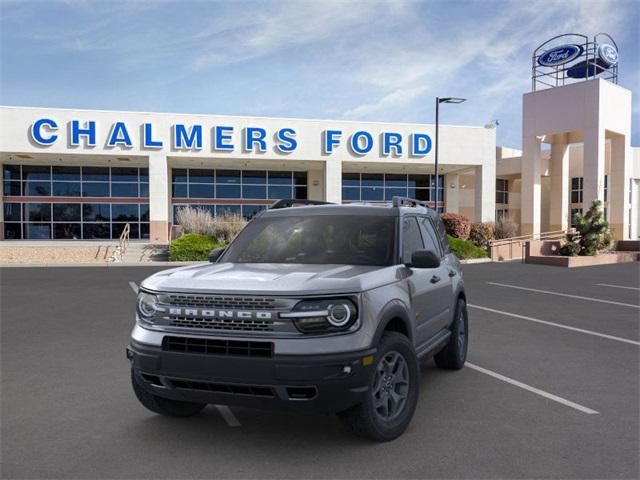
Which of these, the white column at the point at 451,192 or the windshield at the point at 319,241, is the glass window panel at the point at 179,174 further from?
the windshield at the point at 319,241

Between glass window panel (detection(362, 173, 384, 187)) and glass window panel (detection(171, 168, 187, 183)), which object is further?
glass window panel (detection(362, 173, 384, 187))

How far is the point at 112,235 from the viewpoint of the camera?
1415 inches

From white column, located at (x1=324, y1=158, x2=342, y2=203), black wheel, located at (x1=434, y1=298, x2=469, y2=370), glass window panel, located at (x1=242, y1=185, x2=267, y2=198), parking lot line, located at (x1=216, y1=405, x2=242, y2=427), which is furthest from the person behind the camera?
glass window panel, located at (x1=242, y1=185, x2=267, y2=198)

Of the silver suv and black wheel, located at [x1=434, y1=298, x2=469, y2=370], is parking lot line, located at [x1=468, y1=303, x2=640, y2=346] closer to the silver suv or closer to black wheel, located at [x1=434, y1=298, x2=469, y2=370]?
black wheel, located at [x1=434, y1=298, x2=469, y2=370]

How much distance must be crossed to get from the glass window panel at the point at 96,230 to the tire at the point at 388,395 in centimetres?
3444

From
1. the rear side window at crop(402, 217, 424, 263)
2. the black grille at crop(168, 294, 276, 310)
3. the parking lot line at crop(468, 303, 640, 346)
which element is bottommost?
the parking lot line at crop(468, 303, 640, 346)

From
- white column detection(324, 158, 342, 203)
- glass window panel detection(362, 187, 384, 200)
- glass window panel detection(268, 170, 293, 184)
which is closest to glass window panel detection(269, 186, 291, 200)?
glass window panel detection(268, 170, 293, 184)

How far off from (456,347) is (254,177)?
32.6 metres

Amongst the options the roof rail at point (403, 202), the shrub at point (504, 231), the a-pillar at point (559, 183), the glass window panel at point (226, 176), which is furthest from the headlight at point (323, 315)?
the a-pillar at point (559, 183)

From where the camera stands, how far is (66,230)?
117 ft

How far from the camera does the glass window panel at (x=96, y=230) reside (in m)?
35.7

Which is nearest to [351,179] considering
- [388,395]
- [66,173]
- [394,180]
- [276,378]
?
[394,180]

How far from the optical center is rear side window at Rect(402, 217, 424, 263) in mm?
5066

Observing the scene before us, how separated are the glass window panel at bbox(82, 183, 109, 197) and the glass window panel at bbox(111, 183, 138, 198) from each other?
1.43ft
